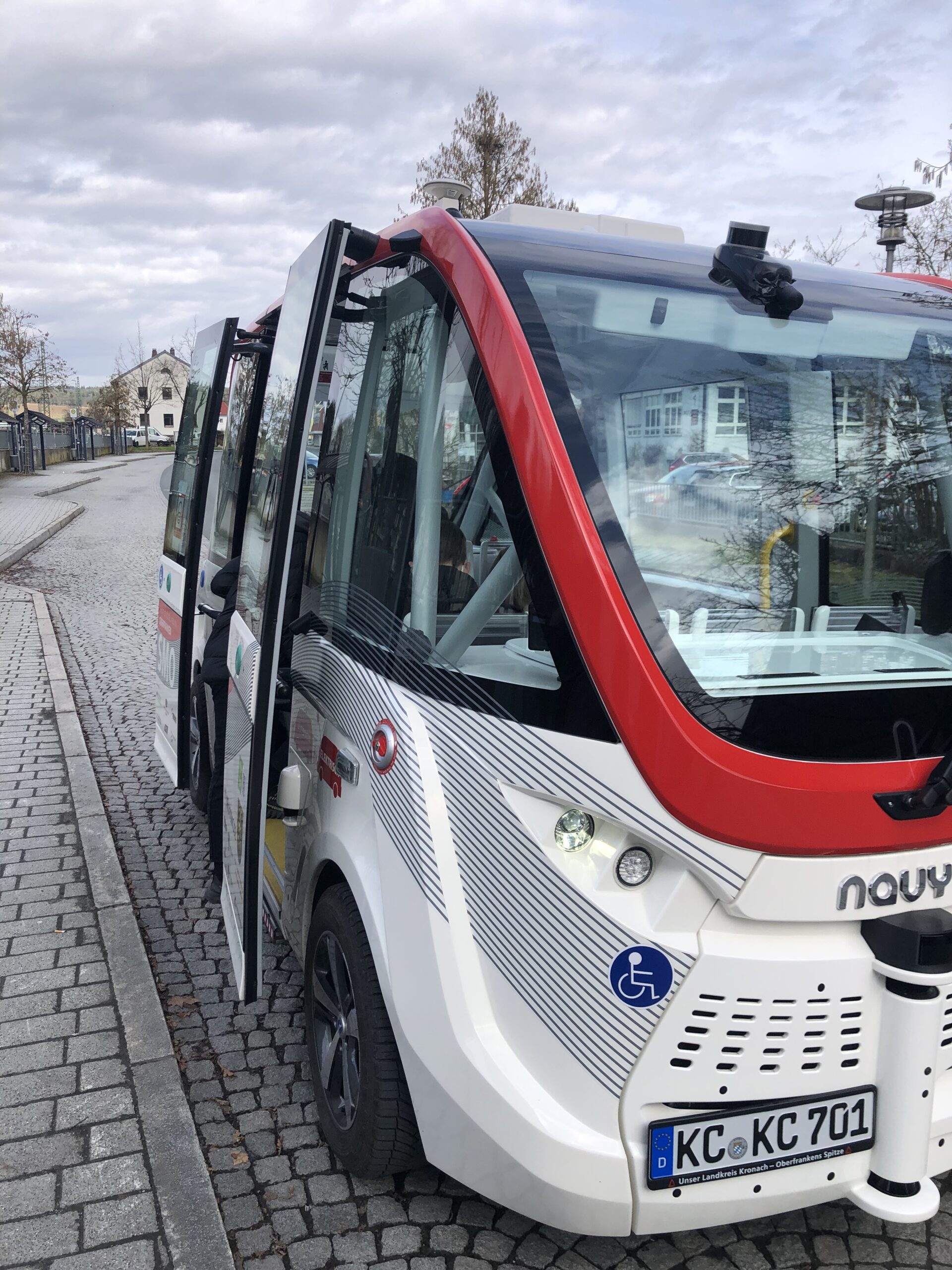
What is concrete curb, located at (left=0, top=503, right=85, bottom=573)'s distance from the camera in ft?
54.4

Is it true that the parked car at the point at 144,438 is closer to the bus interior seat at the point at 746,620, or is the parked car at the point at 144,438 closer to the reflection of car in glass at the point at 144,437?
the reflection of car in glass at the point at 144,437

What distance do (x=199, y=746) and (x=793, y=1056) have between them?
3.77 metres

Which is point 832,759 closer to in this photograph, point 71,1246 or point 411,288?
point 411,288

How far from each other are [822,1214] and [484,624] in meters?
1.80

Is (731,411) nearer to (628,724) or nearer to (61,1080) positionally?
(628,724)

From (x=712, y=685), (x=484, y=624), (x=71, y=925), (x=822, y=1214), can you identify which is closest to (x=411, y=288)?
(x=484, y=624)

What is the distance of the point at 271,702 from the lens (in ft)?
9.05

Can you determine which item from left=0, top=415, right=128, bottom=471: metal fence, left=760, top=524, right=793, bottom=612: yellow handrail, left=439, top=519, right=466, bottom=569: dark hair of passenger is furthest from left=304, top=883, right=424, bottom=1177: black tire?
left=0, top=415, right=128, bottom=471: metal fence

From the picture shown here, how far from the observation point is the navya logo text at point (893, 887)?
2.05 metres

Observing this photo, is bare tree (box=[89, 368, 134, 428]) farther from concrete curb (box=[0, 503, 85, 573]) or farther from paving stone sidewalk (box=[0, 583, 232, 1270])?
paving stone sidewalk (box=[0, 583, 232, 1270])

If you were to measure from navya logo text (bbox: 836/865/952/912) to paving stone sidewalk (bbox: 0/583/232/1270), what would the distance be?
5.66ft

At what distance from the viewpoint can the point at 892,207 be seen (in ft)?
25.2

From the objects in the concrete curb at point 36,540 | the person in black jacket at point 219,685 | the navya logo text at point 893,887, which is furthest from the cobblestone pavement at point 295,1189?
the concrete curb at point 36,540

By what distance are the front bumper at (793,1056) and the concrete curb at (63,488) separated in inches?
1214
